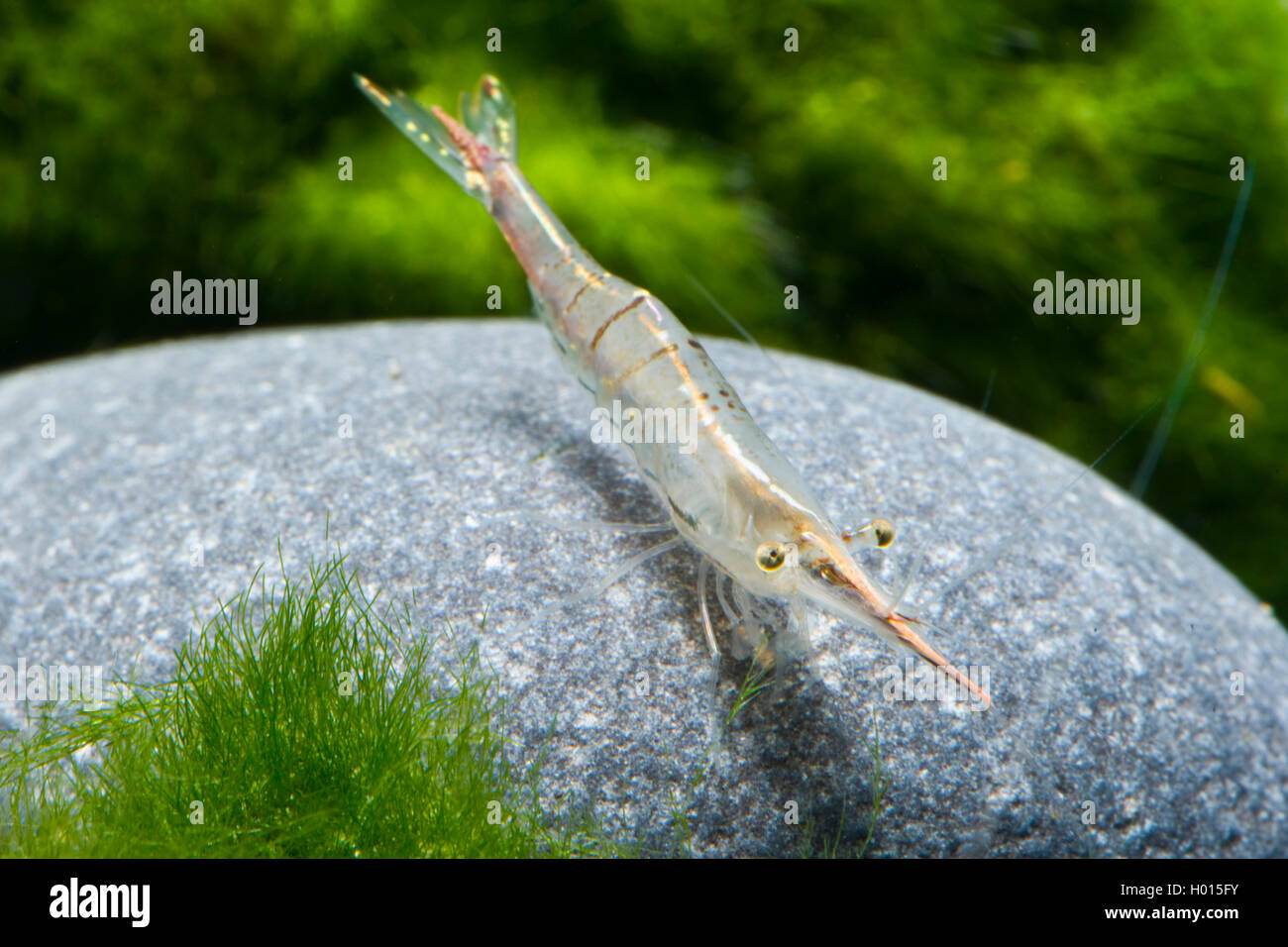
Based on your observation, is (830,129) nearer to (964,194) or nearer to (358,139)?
(964,194)

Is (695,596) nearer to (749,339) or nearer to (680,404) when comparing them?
(680,404)

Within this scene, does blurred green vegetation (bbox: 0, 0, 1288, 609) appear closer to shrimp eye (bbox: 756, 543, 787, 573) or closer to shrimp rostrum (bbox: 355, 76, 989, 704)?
shrimp rostrum (bbox: 355, 76, 989, 704)

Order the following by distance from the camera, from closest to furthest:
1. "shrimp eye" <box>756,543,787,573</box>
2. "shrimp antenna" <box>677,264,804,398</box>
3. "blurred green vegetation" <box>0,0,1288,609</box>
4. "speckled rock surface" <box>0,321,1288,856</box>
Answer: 1. "shrimp eye" <box>756,543,787,573</box>
2. "speckled rock surface" <box>0,321,1288,856</box>
3. "shrimp antenna" <box>677,264,804,398</box>
4. "blurred green vegetation" <box>0,0,1288,609</box>

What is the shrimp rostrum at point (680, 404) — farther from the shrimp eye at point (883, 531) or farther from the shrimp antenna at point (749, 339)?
the shrimp antenna at point (749, 339)

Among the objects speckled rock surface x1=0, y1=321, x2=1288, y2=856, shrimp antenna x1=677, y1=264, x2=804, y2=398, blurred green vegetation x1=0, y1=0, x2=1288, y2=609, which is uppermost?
blurred green vegetation x1=0, y1=0, x2=1288, y2=609

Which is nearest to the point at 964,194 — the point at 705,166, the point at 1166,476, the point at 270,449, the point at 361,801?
the point at 705,166

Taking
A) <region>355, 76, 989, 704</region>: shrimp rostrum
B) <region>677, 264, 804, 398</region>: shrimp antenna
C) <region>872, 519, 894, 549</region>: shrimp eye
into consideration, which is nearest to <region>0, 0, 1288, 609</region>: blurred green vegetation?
<region>677, 264, 804, 398</region>: shrimp antenna

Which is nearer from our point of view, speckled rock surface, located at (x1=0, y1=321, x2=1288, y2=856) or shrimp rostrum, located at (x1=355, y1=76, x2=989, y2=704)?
shrimp rostrum, located at (x1=355, y1=76, x2=989, y2=704)
